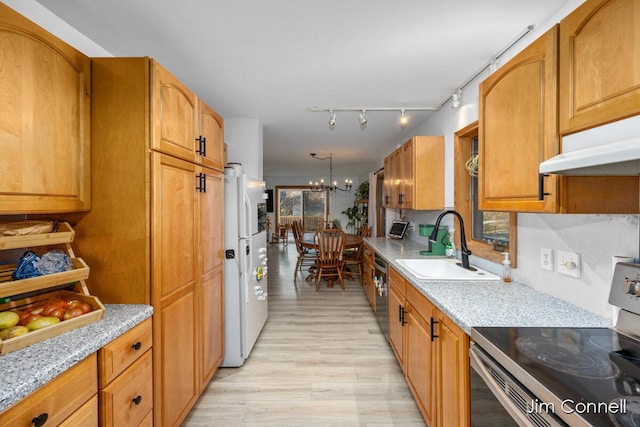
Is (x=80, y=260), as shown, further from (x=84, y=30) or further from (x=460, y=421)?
(x=460, y=421)

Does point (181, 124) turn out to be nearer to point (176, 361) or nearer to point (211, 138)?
point (211, 138)

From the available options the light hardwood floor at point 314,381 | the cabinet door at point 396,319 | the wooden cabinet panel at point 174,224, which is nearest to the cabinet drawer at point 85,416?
the wooden cabinet panel at point 174,224

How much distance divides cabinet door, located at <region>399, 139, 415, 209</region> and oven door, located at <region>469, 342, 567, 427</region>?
2.03 meters

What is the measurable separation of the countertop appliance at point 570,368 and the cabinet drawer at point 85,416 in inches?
56.9

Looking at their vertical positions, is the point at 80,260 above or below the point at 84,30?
below

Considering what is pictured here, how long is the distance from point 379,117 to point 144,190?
106 inches

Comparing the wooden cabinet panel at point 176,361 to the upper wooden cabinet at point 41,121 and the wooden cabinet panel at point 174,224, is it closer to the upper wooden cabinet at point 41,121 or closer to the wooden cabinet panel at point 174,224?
the wooden cabinet panel at point 174,224

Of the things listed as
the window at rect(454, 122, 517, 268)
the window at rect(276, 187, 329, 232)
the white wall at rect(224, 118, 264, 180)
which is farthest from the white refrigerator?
the window at rect(276, 187, 329, 232)

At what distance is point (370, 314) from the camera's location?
3.45 m

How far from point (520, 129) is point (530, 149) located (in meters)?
0.12

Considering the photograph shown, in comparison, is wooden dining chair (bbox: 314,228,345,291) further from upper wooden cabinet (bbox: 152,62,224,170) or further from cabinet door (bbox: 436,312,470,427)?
cabinet door (bbox: 436,312,470,427)

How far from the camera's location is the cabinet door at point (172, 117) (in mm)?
1394

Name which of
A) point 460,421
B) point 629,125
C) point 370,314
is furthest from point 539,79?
point 370,314

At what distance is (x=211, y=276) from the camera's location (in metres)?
2.05
